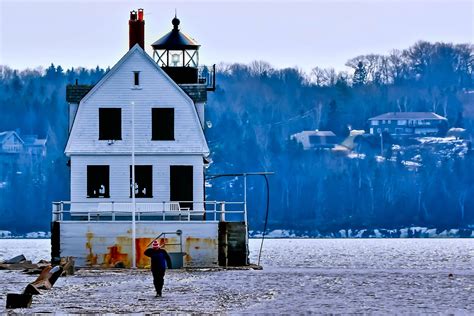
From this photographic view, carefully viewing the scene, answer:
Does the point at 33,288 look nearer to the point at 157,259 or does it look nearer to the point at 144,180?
the point at 157,259

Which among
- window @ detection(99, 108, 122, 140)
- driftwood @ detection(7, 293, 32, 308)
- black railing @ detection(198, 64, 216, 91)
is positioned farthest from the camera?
black railing @ detection(198, 64, 216, 91)

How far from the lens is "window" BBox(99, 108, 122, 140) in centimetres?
7788

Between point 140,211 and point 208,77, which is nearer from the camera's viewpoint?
point 140,211

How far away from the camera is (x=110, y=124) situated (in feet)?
256

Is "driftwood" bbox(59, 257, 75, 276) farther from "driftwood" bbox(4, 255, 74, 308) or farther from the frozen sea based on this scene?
the frozen sea

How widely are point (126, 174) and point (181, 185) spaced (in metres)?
2.42

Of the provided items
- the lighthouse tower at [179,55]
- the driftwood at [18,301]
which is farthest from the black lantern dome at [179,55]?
the driftwood at [18,301]

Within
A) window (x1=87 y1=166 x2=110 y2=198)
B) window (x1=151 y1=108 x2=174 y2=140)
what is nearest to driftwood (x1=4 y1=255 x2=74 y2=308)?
window (x1=87 y1=166 x2=110 y2=198)

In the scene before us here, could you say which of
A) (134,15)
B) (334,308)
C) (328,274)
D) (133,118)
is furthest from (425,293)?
(134,15)

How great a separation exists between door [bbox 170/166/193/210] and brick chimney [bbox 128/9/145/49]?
7.09 meters

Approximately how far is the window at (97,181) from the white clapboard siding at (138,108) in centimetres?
79

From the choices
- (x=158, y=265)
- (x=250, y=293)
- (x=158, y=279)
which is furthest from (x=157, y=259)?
(x=250, y=293)

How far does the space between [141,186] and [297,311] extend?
28534mm

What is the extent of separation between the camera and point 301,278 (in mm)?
69750
